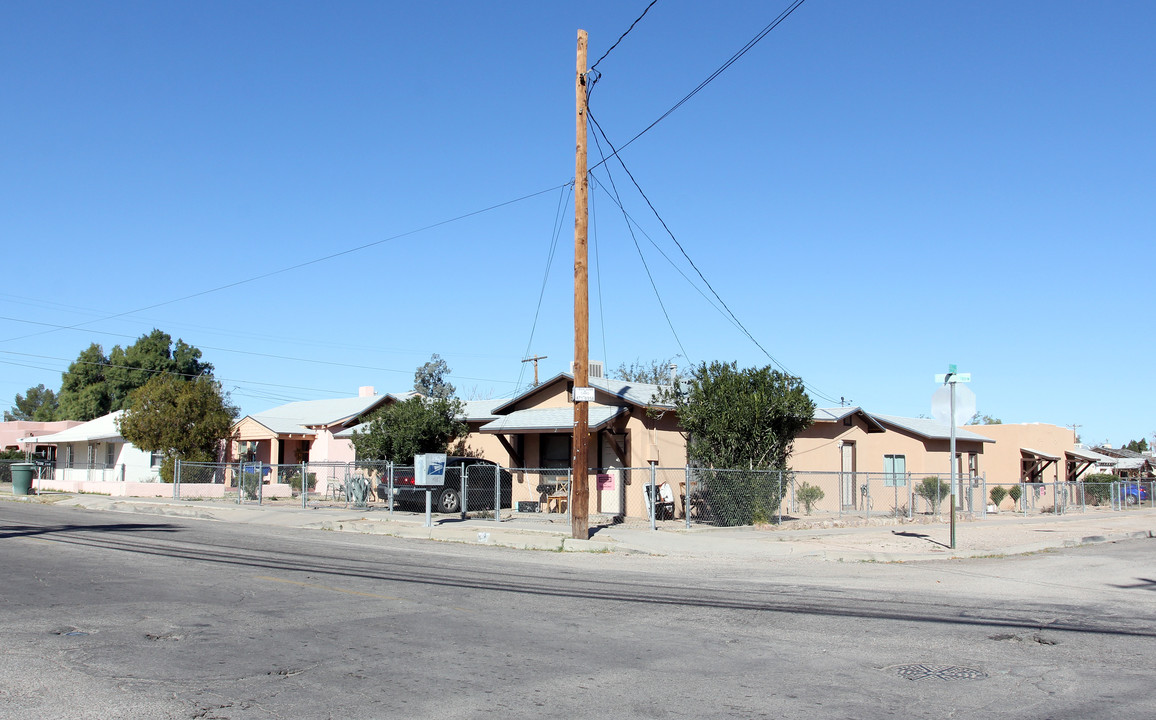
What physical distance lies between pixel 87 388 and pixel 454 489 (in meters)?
68.2

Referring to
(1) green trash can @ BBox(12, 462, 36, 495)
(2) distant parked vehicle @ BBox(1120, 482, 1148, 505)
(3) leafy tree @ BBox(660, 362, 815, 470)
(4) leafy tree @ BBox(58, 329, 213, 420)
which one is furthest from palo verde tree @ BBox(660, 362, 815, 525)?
(4) leafy tree @ BBox(58, 329, 213, 420)

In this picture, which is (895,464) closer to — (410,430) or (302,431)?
(410,430)

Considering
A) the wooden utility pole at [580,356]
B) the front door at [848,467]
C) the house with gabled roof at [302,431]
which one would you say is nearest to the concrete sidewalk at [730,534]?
the wooden utility pole at [580,356]

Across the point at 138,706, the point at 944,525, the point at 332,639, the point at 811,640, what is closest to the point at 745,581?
the point at 811,640

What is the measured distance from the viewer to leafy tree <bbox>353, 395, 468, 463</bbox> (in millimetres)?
28219

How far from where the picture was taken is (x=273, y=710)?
5.70m

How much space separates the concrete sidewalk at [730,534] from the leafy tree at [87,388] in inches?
2365

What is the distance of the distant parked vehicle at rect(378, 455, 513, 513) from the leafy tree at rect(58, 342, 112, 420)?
214 ft

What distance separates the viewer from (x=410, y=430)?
2809 cm

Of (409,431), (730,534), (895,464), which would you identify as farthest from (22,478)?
(895,464)

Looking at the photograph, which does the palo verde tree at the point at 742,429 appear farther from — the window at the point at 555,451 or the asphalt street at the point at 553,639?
the asphalt street at the point at 553,639

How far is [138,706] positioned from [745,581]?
351 inches

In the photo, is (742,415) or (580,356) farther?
(742,415)

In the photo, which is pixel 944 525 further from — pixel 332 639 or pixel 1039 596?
pixel 332 639
